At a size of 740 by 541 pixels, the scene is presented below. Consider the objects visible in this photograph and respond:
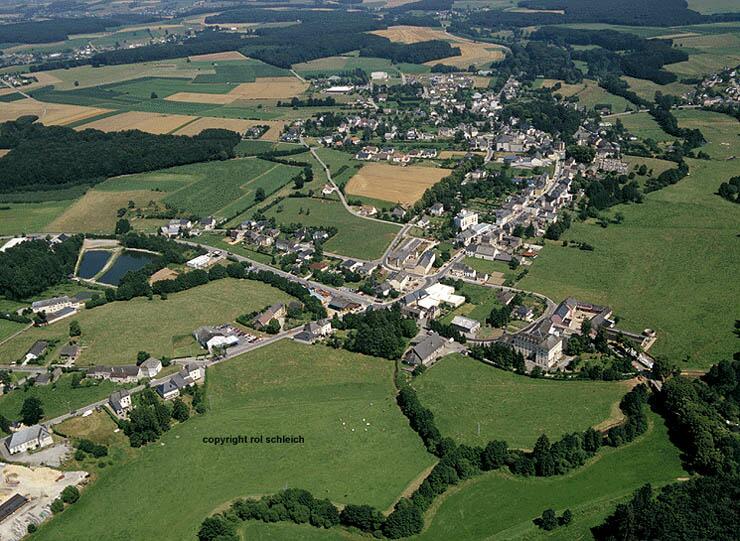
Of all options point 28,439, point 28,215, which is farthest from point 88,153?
point 28,439

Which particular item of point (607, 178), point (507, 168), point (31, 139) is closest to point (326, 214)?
point (507, 168)

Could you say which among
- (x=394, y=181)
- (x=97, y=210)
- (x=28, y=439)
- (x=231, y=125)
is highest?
(x=231, y=125)

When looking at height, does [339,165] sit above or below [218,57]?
below

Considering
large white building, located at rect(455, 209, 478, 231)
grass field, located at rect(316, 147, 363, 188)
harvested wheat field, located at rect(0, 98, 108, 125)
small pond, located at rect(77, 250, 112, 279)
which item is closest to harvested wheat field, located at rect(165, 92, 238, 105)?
harvested wheat field, located at rect(0, 98, 108, 125)

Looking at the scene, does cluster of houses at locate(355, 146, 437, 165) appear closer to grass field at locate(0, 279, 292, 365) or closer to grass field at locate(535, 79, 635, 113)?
grass field at locate(535, 79, 635, 113)

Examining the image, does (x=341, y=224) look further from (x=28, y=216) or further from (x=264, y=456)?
(x=28, y=216)

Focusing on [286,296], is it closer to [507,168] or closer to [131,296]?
[131,296]
